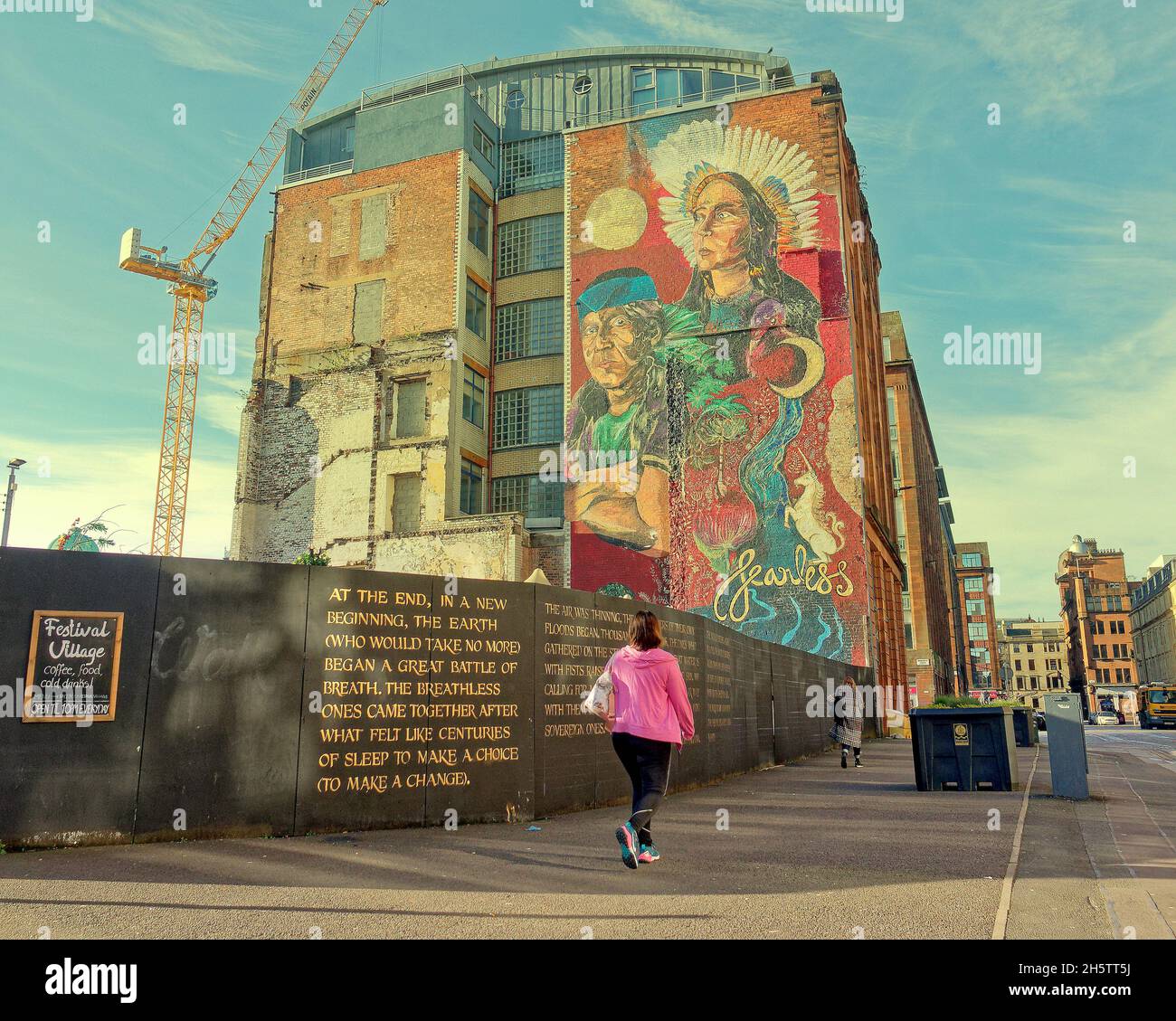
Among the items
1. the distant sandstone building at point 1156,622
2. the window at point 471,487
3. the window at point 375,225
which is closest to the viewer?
the window at point 471,487

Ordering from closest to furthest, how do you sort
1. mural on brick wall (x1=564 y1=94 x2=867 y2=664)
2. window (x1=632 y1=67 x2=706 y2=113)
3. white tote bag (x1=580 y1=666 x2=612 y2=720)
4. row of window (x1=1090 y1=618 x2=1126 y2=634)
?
white tote bag (x1=580 y1=666 x2=612 y2=720) < mural on brick wall (x1=564 y1=94 x2=867 y2=664) < window (x1=632 y1=67 x2=706 y2=113) < row of window (x1=1090 y1=618 x2=1126 y2=634)

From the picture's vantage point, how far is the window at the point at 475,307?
42.1 meters

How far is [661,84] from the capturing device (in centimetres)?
4831

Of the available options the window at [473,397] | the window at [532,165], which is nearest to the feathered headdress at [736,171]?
the window at [532,165]

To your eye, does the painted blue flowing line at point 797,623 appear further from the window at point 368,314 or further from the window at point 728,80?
the window at point 728,80

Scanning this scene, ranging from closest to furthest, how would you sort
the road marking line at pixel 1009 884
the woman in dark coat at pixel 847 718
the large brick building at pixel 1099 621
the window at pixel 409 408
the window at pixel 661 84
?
the road marking line at pixel 1009 884, the woman in dark coat at pixel 847 718, the window at pixel 409 408, the window at pixel 661 84, the large brick building at pixel 1099 621

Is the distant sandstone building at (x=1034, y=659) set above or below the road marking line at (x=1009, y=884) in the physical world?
above

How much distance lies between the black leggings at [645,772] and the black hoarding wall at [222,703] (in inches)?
138

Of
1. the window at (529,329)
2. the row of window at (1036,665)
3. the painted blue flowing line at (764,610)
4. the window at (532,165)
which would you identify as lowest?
the painted blue flowing line at (764,610)

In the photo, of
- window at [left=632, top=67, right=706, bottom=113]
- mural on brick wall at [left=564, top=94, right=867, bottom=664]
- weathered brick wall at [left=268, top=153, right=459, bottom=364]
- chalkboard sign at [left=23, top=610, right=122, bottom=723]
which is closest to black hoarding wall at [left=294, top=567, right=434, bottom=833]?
chalkboard sign at [left=23, top=610, right=122, bottom=723]

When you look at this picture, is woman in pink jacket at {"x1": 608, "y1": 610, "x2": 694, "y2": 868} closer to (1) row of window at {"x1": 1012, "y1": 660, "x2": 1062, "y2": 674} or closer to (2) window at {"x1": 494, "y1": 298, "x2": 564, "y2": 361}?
(2) window at {"x1": 494, "y1": 298, "x2": 564, "y2": 361}

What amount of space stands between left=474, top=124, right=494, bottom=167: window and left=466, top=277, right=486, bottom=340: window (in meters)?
6.80

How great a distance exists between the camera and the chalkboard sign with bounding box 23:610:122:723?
7.93 metres

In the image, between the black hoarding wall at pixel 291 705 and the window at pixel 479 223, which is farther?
the window at pixel 479 223
